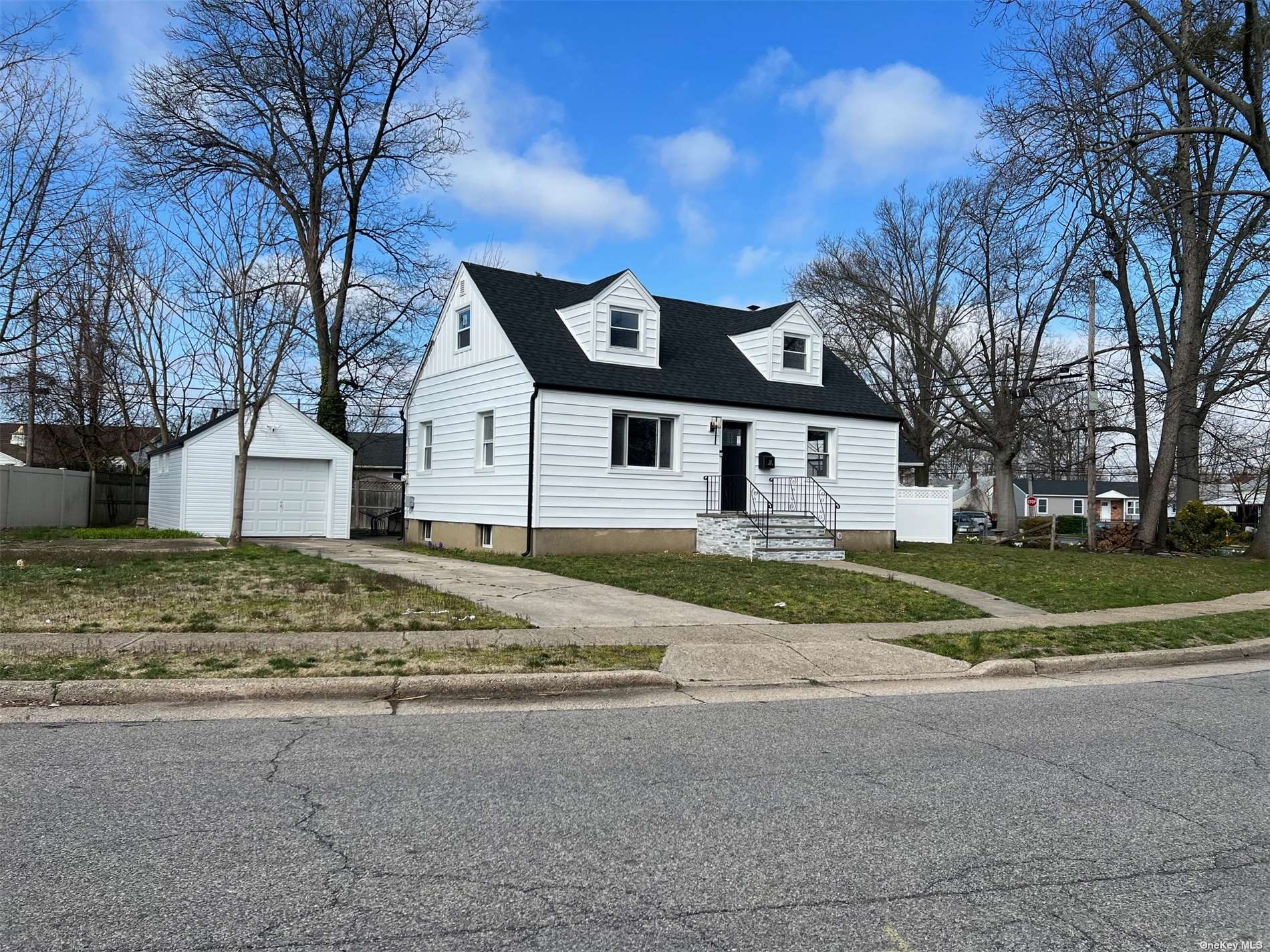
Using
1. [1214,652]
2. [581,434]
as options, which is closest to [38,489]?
[581,434]

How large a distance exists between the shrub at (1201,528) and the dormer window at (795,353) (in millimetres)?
14045

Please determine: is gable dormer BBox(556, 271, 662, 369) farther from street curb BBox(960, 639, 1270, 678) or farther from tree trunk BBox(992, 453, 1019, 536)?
tree trunk BBox(992, 453, 1019, 536)

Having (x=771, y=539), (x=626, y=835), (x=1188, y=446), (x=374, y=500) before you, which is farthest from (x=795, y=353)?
(x=626, y=835)

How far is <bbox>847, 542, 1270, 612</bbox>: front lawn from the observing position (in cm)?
1460

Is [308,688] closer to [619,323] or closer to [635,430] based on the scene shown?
[635,430]

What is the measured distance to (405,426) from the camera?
26.5 m

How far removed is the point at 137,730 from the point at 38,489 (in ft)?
82.4

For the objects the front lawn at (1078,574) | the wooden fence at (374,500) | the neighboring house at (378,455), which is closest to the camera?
the front lawn at (1078,574)

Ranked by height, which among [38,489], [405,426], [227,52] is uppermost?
[227,52]

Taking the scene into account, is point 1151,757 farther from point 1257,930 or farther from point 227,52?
point 227,52

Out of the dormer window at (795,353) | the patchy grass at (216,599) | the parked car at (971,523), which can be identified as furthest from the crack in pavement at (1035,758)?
the parked car at (971,523)

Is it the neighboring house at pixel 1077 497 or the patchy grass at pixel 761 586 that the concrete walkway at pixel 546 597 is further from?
the neighboring house at pixel 1077 497

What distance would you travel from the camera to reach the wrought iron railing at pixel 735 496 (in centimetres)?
2116

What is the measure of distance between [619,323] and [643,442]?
2.85 metres
